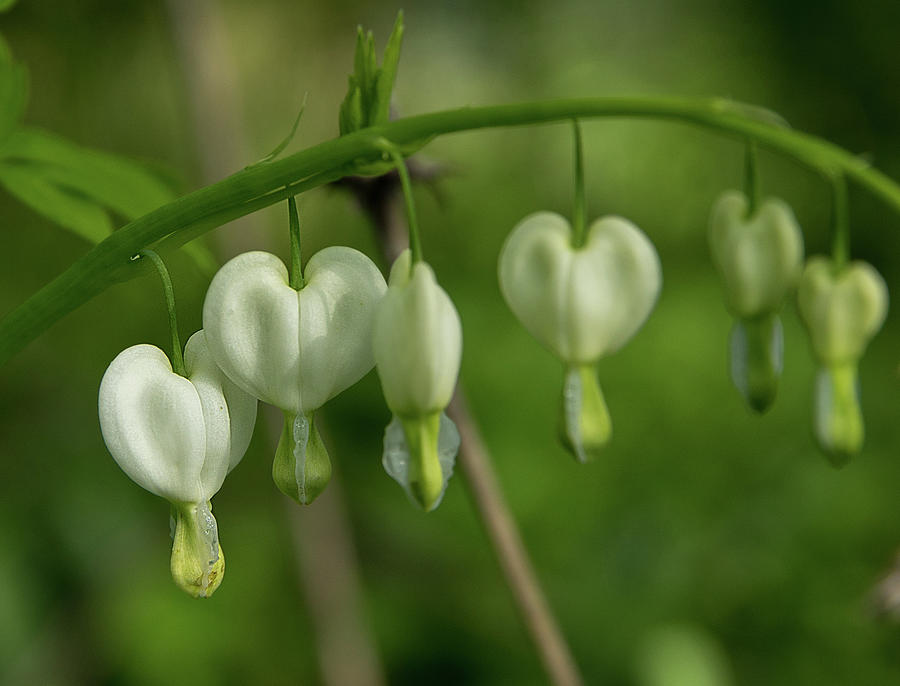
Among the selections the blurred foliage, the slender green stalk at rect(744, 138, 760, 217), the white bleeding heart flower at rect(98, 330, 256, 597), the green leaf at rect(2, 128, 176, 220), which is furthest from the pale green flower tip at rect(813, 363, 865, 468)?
the blurred foliage

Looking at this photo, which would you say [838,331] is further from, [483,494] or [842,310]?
[483,494]

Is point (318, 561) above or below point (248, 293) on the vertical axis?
below

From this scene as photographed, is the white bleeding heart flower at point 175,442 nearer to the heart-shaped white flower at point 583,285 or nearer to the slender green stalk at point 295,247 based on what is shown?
the slender green stalk at point 295,247

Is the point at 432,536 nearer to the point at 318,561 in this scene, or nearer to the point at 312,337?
the point at 318,561

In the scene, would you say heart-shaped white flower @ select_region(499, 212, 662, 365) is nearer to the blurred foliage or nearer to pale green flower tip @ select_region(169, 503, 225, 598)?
pale green flower tip @ select_region(169, 503, 225, 598)

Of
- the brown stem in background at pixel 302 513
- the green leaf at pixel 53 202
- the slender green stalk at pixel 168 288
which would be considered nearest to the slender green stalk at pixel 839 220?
the slender green stalk at pixel 168 288

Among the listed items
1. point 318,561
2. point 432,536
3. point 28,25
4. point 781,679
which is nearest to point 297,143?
point 28,25
